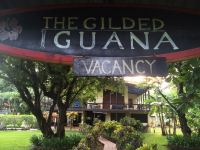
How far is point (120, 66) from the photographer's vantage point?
2.31m

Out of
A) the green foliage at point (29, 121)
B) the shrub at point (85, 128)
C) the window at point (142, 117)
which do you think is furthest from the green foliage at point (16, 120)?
the window at point (142, 117)

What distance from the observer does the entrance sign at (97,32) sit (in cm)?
248

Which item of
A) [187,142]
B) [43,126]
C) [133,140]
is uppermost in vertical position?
[43,126]

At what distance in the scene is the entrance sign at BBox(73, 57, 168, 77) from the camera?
Answer: 2262mm

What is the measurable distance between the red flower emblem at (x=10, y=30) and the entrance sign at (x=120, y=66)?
1130mm

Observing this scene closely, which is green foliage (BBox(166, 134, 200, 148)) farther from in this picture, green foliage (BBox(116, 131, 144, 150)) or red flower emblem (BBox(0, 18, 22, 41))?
red flower emblem (BBox(0, 18, 22, 41))

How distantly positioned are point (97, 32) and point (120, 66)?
31.1 inches

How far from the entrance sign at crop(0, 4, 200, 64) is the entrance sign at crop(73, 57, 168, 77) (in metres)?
0.21

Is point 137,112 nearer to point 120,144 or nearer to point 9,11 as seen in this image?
point 120,144

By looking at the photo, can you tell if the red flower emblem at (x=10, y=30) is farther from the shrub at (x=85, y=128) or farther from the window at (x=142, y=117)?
the window at (x=142, y=117)

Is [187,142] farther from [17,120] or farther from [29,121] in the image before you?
[17,120]

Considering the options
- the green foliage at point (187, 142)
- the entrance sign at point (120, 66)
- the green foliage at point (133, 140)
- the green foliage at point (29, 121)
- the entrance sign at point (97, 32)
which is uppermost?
the entrance sign at point (97, 32)

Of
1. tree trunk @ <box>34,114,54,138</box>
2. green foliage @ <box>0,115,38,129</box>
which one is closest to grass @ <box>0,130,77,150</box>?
tree trunk @ <box>34,114,54,138</box>

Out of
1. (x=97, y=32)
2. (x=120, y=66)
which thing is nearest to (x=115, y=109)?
(x=97, y=32)
